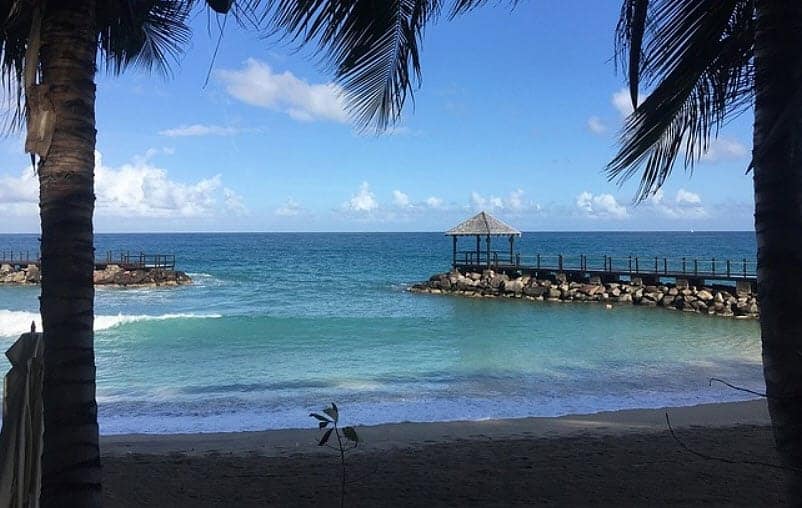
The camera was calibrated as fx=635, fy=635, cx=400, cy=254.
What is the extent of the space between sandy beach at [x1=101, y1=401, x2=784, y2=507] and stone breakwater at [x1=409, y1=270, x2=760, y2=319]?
756 inches

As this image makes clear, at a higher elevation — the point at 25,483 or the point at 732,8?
the point at 732,8

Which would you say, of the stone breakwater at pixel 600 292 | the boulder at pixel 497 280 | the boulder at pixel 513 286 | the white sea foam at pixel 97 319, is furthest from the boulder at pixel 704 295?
the white sea foam at pixel 97 319

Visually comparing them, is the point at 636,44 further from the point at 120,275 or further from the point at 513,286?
the point at 120,275

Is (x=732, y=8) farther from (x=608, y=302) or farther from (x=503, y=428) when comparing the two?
(x=608, y=302)

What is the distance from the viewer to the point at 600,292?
31.3 m

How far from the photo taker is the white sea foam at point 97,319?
75.0 ft

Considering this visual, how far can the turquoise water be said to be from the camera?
11375 millimetres

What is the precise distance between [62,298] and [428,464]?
204 inches

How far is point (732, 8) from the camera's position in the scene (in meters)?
2.76

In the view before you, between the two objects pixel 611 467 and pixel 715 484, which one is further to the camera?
pixel 611 467

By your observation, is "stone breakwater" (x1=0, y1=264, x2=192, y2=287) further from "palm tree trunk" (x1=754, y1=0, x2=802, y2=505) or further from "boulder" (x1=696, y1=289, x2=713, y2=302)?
"palm tree trunk" (x1=754, y1=0, x2=802, y2=505)

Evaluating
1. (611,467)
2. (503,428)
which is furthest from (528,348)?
(611,467)

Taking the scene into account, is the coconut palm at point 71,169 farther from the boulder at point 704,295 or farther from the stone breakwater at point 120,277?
the stone breakwater at point 120,277

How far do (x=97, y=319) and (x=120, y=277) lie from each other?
18133mm
